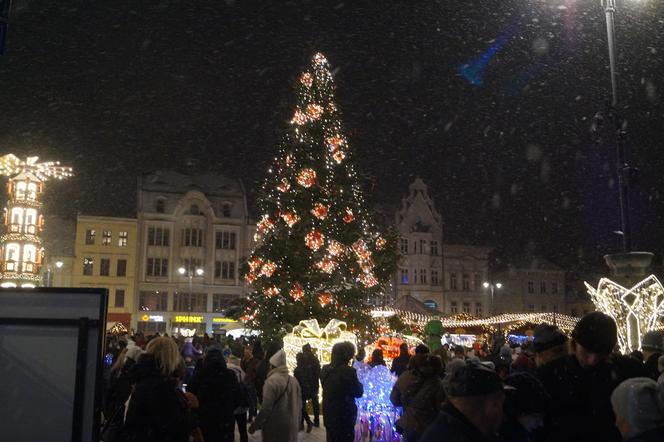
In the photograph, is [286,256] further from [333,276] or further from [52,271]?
[52,271]

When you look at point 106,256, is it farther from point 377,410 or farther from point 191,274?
point 377,410

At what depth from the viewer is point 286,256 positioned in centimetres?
2253

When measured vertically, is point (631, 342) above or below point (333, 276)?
below

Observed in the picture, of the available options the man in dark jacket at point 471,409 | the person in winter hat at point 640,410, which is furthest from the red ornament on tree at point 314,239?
the man in dark jacket at point 471,409

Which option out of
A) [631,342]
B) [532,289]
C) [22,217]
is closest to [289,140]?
[631,342]

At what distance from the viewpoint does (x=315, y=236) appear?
22.6 metres

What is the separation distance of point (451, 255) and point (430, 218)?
17.6 ft

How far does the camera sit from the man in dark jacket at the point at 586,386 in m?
3.87

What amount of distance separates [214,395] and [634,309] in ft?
29.9

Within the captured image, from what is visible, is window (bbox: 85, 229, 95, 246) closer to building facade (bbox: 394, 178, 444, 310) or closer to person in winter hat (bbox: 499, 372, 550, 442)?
building facade (bbox: 394, 178, 444, 310)

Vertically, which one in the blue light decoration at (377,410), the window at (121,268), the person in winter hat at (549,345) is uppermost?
the window at (121,268)

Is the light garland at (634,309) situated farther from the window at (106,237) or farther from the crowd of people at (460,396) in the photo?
the window at (106,237)

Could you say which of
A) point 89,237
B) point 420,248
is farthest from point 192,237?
point 420,248

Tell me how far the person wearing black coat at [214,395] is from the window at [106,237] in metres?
55.7
